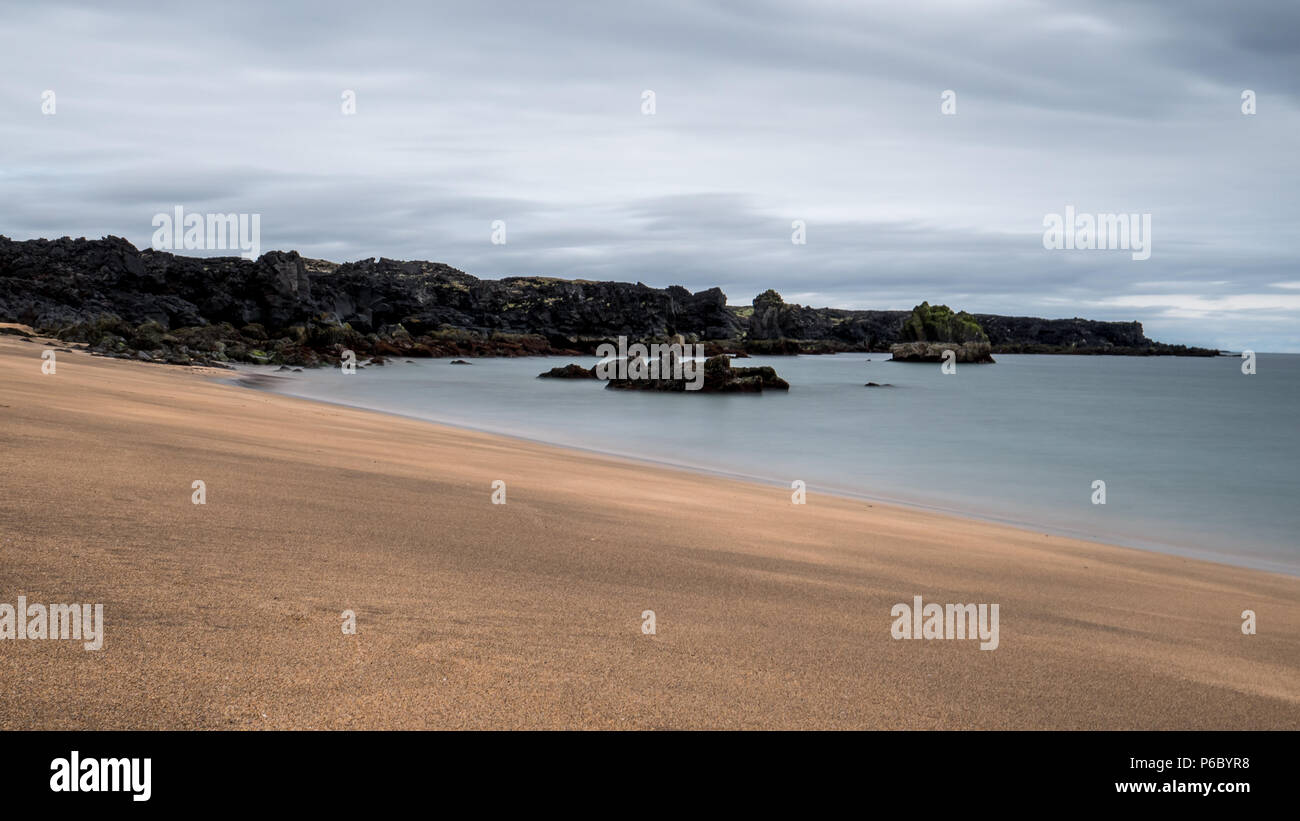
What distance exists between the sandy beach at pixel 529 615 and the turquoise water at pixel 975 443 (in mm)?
6534

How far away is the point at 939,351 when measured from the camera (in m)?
109

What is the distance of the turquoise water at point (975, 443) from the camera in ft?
46.1

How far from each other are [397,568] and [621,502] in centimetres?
407

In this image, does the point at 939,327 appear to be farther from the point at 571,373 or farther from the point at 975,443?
the point at 975,443

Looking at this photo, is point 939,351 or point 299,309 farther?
point 939,351

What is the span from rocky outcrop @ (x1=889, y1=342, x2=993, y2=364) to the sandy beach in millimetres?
106210

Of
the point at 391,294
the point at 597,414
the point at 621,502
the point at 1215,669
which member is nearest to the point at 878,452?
the point at 597,414

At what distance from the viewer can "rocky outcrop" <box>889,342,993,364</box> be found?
358 ft

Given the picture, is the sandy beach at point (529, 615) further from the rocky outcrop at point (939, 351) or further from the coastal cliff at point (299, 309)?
the rocky outcrop at point (939, 351)

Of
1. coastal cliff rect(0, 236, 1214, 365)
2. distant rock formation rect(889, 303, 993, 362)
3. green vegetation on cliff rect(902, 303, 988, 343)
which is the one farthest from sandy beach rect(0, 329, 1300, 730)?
green vegetation on cliff rect(902, 303, 988, 343)

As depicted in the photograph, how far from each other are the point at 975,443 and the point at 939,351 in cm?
8973

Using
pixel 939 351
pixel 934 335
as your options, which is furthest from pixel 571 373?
pixel 934 335
